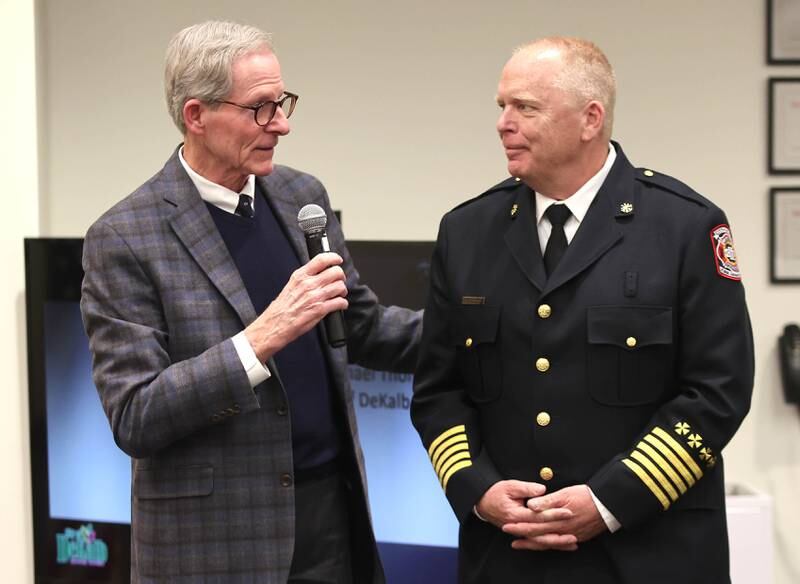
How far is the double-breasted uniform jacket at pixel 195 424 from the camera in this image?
211 centimetres

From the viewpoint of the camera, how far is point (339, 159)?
13.2ft

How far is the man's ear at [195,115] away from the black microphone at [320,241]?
27 centimetres

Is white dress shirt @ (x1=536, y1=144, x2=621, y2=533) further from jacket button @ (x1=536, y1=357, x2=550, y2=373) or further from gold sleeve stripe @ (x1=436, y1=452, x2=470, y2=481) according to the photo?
gold sleeve stripe @ (x1=436, y1=452, x2=470, y2=481)

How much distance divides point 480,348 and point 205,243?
0.59 m

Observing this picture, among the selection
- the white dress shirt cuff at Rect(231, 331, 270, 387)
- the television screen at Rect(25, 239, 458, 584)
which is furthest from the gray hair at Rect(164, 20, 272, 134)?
the television screen at Rect(25, 239, 458, 584)

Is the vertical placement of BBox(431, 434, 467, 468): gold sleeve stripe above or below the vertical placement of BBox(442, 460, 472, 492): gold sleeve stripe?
above

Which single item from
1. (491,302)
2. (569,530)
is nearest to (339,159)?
(491,302)

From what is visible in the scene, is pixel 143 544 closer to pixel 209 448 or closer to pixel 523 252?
pixel 209 448

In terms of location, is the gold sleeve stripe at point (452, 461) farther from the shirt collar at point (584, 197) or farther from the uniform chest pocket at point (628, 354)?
the shirt collar at point (584, 197)

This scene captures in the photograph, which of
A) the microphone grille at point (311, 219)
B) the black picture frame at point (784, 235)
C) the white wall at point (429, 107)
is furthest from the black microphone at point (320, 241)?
the black picture frame at point (784, 235)

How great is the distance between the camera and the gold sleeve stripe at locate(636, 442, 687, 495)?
1.95 metres

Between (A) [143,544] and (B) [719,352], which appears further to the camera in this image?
(A) [143,544]

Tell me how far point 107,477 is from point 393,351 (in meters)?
1.60

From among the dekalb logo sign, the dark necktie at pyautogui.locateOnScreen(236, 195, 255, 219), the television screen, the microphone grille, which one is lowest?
the dekalb logo sign
